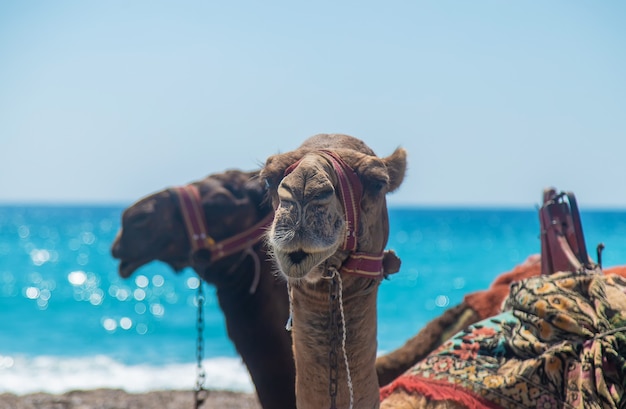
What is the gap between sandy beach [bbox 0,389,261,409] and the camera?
8828mm

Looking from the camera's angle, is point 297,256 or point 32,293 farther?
point 32,293

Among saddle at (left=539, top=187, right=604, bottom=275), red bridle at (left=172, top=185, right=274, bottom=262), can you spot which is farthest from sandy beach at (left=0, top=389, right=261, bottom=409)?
saddle at (left=539, top=187, right=604, bottom=275)

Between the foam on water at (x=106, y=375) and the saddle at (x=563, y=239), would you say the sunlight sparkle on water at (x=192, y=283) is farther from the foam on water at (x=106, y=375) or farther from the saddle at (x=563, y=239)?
the saddle at (x=563, y=239)

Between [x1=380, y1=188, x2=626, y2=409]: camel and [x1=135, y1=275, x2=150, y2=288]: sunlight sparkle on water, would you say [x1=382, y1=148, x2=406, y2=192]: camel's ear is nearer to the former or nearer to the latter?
[x1=380, y1=188, x2=626, y2=409]: camel

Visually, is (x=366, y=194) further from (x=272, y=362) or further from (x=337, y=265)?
(x=272, y=362)

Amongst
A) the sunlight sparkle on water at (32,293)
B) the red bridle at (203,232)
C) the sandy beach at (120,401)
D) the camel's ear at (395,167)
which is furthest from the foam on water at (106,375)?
the sunlight sparkle on water at (32,293)

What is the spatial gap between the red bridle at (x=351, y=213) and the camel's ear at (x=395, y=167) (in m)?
0.30

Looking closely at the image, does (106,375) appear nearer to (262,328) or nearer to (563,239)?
(262,328)

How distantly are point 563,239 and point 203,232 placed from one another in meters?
1.92

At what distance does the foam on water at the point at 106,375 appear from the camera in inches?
542

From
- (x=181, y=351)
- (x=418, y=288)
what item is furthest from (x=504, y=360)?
(x=418, y=288)

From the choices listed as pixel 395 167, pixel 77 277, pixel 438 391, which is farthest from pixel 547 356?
pixel 77 277

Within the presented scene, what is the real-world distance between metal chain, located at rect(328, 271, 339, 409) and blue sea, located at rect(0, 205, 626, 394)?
284 cm

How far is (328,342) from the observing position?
9.04 ft
